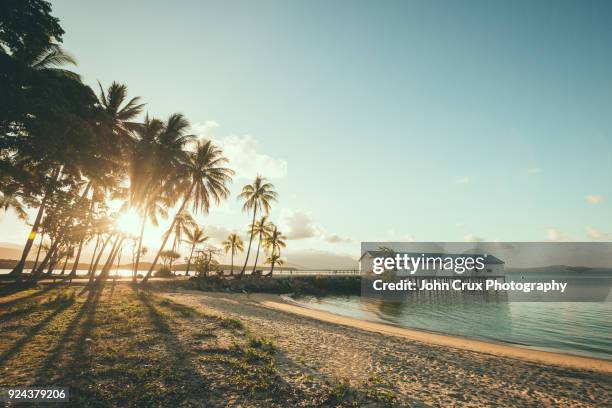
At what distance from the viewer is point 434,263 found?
2451 inches

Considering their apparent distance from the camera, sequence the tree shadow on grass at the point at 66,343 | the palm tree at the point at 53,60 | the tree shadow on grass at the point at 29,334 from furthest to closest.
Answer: the palm tree at the point at 53,60, the tree shadow on grass at the point at 29,334, the tree shadow on grass at the point at 66,343

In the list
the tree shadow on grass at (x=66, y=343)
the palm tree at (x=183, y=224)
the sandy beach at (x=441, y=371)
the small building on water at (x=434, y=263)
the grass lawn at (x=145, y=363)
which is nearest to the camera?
the grass lawn at (x=145, y=363)

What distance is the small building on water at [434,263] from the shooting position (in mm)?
63162

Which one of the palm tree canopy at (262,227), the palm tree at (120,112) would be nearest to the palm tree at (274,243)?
the palm tree canopy at (262,227)

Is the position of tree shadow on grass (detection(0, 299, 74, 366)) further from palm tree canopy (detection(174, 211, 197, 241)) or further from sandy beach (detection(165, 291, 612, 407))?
palm tree canopy (detection(174, 211, 197, 241))

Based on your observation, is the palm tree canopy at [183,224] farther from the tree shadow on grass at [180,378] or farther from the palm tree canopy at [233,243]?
the tree shadow on grass at [180,378]

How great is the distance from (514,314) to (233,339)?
1273 inches

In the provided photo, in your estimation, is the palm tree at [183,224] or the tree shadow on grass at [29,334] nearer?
the tree shadow on grass at [29,334]

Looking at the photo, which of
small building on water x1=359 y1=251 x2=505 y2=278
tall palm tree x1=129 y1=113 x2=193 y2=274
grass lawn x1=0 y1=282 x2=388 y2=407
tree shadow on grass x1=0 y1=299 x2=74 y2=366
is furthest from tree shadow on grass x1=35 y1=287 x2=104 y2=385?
small building on water x1=359 y1=251 x2=505 y2=278

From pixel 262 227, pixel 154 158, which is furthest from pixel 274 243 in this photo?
pixel 154 158

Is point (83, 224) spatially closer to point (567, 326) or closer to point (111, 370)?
point (111, 370)

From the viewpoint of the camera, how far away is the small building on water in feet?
207

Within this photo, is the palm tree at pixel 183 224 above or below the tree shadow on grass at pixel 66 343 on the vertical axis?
above

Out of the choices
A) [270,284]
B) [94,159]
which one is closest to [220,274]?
[270,284]
